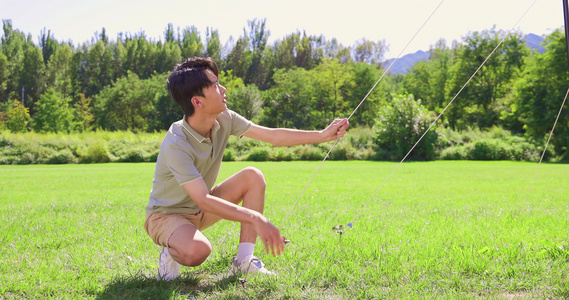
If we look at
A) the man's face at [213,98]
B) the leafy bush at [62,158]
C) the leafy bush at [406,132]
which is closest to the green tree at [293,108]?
the leafy bush at [406,132]

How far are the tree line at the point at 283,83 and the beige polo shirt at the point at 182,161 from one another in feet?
84.4

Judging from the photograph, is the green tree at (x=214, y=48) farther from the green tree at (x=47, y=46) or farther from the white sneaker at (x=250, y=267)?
the white sneaker at (x=250, y=267)

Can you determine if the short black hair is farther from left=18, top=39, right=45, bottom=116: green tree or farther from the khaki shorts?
left=18, top=39, right=45, bottom=116: green tree

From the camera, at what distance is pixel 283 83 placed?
57594 millimetres

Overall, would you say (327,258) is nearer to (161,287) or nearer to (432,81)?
(161,287)

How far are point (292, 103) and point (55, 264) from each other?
172ft

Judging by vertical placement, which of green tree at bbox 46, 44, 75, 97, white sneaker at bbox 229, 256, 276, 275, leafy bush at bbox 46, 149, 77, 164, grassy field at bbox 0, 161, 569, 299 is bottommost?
leafy bush at bbox 46, 149, 77, 164

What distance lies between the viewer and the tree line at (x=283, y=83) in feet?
108

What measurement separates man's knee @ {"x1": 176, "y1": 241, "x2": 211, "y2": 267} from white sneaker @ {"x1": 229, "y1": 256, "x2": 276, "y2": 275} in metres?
0.39

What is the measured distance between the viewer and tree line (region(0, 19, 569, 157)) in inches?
1300

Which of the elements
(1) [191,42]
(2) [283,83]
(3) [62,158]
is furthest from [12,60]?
(3) [62,158]

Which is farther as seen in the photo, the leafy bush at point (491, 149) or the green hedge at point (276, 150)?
the green hedge at point (276, 150)

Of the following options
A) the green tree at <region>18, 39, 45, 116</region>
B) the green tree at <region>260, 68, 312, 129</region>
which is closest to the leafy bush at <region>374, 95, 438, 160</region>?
the green tree at <region>260, 68, 312, 129</region>

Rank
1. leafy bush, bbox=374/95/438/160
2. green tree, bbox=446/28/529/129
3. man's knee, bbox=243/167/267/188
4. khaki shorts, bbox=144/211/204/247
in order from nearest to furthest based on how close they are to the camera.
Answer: khaki shorts, bbox=144/211/204/247 → man's knee, bbox=243/167/267/188 → leafy bush, bbox=374/95/438/160 → green tree, bbox=446/28/529/129
